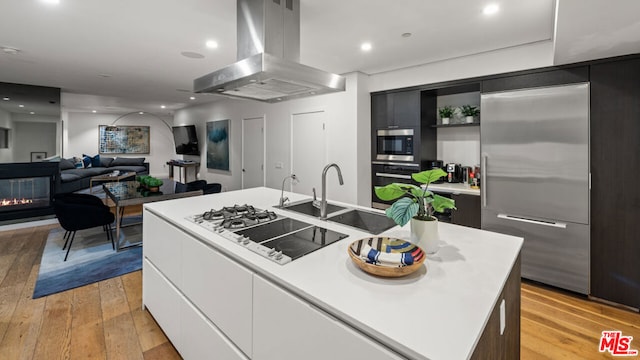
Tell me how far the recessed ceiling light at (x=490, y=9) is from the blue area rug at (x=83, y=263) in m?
4.13

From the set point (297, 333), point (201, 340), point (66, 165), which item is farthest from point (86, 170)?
point (297, 333)

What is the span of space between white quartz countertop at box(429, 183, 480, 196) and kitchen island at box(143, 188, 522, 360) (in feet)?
5.90

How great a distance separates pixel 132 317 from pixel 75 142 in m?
9.33

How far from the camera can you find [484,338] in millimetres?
875

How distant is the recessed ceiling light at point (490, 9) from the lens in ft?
7.29

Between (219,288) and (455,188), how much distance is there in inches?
114

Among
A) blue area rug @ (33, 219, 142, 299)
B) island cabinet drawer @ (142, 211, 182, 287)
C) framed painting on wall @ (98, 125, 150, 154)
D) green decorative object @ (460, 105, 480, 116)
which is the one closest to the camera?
island cabinet drawer @ (142, 211, 182, 287)

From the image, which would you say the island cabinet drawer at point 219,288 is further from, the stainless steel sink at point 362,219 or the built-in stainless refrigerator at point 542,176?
the built-in stainless refrigerator at point 542,176

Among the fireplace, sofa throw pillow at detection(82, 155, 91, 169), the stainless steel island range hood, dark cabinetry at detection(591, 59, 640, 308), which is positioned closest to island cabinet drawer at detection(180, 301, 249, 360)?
the stainless steel island range hood

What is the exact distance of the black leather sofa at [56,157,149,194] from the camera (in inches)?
255

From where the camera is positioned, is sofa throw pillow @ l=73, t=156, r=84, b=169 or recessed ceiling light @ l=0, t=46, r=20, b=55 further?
sofa throw pillow @ l=73, t=156, r=84, b=169

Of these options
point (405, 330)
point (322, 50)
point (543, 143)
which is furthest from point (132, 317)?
point (543, 143)

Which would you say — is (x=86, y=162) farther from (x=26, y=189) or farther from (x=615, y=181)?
(x=615, y=181)

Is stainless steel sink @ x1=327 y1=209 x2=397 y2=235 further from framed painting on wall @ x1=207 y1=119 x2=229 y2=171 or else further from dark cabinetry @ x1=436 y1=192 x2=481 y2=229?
framed painting on wall @ x1=207 y1=119 x2=229 y2=171
